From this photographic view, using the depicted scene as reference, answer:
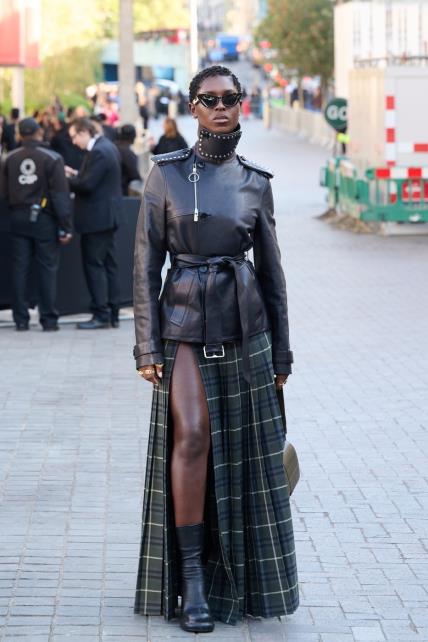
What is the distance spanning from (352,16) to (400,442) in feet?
79.9

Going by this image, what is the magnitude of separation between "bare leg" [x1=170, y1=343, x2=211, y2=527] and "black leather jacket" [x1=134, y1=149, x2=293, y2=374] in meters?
0.10

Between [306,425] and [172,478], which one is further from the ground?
[172,478]

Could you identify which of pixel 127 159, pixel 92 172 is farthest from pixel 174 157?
pixel 127 159

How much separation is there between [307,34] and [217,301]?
46500mm

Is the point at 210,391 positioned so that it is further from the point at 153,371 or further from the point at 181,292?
the point at 181,292

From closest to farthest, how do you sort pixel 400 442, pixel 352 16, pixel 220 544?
1. pixel 220 544
2. pixel 400 442
3. pixel 352 16

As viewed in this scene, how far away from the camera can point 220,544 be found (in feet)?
16.9

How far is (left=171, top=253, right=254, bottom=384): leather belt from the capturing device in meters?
5.15

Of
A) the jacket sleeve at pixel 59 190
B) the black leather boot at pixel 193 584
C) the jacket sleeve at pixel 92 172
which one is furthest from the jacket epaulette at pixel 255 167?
the jacket sleeve at pixel 92 172

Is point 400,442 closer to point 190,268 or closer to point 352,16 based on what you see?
point 190,268

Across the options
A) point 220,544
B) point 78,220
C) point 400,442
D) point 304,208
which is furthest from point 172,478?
point 304,208

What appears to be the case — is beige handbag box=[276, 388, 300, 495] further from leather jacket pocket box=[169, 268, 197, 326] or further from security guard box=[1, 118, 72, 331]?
security guard box=[1, 118, 72, 331]

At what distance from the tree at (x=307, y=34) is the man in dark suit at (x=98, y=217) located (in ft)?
126

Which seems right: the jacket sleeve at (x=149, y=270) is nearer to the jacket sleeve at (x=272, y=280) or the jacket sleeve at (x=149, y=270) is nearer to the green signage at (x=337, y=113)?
the jacket sleeve at (x=272, y=280)
